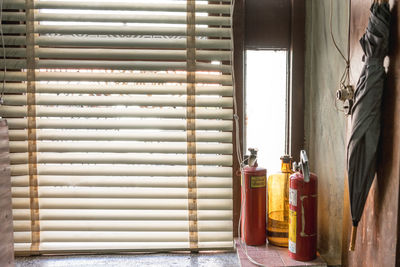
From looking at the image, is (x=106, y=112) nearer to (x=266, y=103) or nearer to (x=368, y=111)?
(x=266, y=103)

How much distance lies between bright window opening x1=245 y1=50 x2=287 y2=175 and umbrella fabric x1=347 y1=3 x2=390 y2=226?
0.81 metres

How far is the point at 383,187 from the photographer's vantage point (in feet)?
3.94

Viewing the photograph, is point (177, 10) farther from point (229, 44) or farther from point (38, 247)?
point (38, 247)

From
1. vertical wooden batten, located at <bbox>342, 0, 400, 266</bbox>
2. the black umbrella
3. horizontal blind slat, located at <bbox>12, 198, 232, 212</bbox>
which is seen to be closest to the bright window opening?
horizontal blind slat, located at <bbox>12, 198, 232, 212</bbox>

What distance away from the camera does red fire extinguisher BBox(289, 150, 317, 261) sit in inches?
63.7

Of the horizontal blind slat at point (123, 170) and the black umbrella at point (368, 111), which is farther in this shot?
the horizontal blind slat at point (123, 170)

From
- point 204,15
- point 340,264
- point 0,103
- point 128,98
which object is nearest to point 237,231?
point 340,264

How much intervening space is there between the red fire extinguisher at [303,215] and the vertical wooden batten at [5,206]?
133cm

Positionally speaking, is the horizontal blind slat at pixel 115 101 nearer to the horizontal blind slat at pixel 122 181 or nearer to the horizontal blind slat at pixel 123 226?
the horizontal blind slat at pixel 122 181

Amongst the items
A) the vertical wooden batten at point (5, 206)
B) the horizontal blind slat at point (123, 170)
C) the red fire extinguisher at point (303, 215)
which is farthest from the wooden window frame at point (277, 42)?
the vertical wooden batten at point (5, 206)

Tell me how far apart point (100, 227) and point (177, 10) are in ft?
4.18

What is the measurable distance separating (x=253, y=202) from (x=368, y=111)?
812 mm

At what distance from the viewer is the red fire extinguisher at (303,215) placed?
162 centimetres

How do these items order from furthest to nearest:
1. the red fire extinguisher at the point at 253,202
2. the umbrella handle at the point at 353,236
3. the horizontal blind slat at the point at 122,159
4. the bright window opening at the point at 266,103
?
1. the bright window opening at the point at 266,103
2. the horizontal blind slat at the point at 122,159
3. the red fire extinguisher at the point at 253,202
4. the umbrella handle at the point at 353,236
